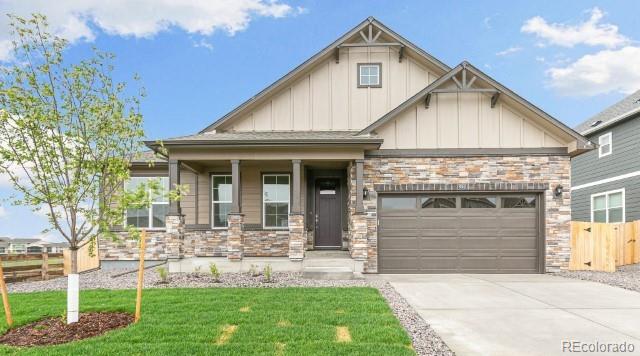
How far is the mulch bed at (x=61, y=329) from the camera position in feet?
16.5

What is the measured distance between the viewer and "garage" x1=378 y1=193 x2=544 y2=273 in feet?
35.9

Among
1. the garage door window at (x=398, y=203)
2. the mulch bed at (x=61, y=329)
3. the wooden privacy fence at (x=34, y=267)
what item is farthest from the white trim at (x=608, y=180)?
the wooden privacy fence at (x=34, y=267)

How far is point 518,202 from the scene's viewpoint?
11070mm

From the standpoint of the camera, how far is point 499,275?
10641 millimetres

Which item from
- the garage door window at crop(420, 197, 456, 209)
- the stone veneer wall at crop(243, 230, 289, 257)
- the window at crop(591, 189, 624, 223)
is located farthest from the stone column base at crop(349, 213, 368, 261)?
the window at crop(591, 189, 624, 223)

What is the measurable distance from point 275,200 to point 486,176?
5.97 metres

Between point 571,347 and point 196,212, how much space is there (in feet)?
33.6

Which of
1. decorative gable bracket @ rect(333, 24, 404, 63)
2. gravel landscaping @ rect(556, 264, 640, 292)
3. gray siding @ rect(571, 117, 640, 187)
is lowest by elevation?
gravel landscaping @ rect(556, 264, 640, 292)

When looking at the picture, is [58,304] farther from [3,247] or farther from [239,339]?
[3,247]

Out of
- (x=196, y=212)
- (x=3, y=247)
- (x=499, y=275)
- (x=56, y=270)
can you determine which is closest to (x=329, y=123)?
(x=196, y=212)

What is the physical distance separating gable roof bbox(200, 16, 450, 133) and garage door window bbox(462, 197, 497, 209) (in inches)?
154

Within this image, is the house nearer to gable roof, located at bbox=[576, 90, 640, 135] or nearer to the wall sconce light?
the wall sconce light

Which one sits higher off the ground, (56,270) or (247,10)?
(247,10)

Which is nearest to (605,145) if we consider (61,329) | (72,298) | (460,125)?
(460,125)
